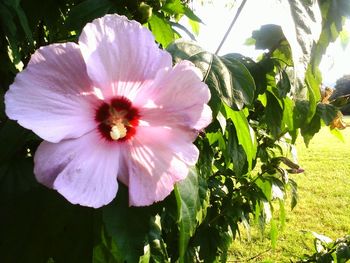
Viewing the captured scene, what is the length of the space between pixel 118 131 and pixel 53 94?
0.10m

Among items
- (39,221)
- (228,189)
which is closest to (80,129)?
(39,221)

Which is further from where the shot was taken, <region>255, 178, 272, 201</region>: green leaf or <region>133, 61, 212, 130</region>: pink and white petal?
<region>255, 178, 272, 201</region>: green leaf

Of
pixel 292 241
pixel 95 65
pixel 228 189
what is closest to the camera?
pixel 95 65

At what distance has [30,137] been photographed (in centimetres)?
66

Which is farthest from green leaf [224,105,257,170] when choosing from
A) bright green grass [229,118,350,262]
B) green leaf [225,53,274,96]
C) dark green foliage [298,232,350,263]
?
bright green grass [229,118,350,262]

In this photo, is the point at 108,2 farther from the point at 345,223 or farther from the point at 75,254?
the point at 345,223

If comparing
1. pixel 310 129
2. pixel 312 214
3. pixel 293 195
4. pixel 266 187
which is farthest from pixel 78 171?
pixel 312 214

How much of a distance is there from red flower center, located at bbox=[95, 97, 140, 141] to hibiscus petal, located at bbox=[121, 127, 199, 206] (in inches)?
0.7

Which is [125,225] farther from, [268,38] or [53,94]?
[268,38]

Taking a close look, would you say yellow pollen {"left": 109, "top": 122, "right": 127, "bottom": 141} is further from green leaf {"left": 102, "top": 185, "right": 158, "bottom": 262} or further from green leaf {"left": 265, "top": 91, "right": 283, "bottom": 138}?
green leaf {"left": 265, "top": 91, "right": 283, "bottom": 138}

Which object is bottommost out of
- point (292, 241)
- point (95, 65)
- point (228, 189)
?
point (292, 241)

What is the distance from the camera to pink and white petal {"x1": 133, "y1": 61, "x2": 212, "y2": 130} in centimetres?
59

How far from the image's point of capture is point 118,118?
622 mm

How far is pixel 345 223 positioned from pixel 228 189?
3588mm
